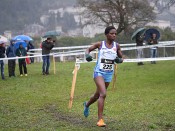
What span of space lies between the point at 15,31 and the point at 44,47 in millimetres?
71655

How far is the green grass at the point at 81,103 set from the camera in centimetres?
810

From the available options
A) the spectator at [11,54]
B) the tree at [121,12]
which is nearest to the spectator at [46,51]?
the spectator at [11,54]

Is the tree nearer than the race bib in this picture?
No

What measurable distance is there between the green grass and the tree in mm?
27089

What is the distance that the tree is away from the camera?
43.7 meters

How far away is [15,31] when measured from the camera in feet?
291

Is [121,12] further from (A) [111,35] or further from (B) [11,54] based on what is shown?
(A) [111,35]

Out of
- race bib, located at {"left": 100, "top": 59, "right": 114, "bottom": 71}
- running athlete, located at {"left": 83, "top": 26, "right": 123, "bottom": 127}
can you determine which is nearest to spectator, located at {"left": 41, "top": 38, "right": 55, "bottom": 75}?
running athlete, located at {"left": 83, "top": 26, "right": 123, "bottom": 127}

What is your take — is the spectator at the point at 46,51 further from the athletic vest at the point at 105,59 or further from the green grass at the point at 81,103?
the athletic vest at the point at 105,59

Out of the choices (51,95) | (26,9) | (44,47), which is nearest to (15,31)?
(26,9)

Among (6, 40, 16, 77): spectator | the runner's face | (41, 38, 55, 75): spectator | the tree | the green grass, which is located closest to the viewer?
the green grass

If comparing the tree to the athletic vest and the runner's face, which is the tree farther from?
the athletic vest

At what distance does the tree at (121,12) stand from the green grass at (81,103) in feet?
88.9

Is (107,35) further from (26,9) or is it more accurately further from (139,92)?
(26,9)
